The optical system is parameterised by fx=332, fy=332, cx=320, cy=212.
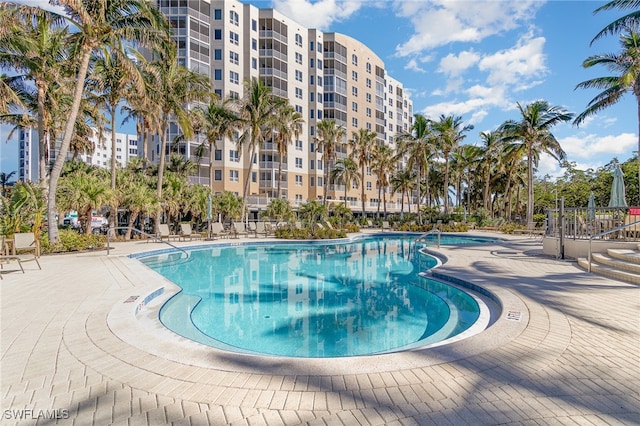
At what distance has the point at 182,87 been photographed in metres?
23.1

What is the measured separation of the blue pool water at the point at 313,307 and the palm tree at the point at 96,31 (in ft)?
21.7

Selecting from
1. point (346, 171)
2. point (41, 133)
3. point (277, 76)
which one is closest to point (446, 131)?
point (346, 171)

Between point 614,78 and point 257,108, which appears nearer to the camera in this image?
point 614,78

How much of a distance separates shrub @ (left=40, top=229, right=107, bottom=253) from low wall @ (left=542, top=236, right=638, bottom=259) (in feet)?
67.4

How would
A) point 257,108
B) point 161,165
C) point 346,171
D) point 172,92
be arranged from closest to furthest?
point 172,92 → point 161,165 → point 257,108 → point 346,171

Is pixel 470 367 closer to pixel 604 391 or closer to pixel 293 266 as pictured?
pixel 604 391

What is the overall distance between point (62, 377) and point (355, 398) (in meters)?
3.10

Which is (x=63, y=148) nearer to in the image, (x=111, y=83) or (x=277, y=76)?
(x=111, y=83)

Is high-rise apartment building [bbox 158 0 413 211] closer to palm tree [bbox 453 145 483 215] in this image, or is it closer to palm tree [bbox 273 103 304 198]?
palm tree [bbox 273 103 304 198]

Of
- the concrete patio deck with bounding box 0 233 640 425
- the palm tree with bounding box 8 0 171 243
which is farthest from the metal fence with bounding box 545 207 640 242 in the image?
the palm tree with bounding box 8 0 171 243

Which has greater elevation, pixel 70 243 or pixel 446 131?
pixel 446 131

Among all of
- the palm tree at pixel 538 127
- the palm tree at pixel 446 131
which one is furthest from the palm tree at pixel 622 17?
the palm tree at pixel 446 131

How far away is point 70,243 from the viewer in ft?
50.2

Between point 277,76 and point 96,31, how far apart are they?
33.1 metres
